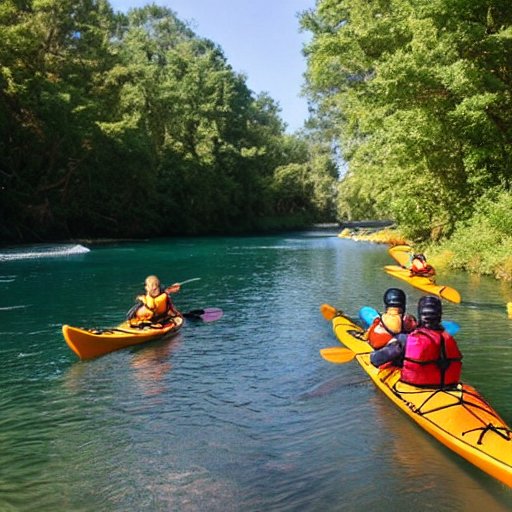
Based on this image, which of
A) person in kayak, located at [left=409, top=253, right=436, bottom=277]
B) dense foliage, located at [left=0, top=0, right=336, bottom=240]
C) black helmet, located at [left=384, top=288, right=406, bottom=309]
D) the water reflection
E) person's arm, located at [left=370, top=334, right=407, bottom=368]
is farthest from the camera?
dense foliage, located at [left=0, top=0, right=336, bottom=240]

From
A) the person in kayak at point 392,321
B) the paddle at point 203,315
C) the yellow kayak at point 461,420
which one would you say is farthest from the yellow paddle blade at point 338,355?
the paddle at point 203,315

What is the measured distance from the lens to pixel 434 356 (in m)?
5.92

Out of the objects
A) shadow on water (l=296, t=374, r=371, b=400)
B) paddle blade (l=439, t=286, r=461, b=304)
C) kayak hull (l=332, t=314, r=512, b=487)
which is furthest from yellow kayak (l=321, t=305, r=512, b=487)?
paddle blade (l=439, t=286, r=461, b=304)

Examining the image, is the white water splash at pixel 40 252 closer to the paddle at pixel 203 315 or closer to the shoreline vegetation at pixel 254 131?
the shoreline vegetation at pixel 254 131

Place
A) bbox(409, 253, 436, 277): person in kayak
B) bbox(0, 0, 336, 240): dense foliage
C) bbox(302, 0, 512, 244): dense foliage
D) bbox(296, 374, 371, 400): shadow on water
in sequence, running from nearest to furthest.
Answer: bbox(296, 374, 371, 400): shadow on water, bbox(302, 0, 512, 244): dense foliage, bbox(409, 253, 436, 277): person in kayak, bbox(0, 0, 336, 240): dense foliage

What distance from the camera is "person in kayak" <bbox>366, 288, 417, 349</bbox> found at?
23.5 ft

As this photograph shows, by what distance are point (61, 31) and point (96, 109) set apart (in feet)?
20.0

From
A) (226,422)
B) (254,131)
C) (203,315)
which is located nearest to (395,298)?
(226,422)

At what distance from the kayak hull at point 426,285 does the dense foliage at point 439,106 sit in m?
2.80

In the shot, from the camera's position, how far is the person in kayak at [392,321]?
7176 millimetres

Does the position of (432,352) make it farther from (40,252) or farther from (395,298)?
(40,252)

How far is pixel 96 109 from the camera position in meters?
36.2

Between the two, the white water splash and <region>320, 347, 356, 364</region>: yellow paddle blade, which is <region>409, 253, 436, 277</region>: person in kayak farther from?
the white water splash

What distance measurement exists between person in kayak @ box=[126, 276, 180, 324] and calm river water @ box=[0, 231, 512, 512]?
1.78ft
